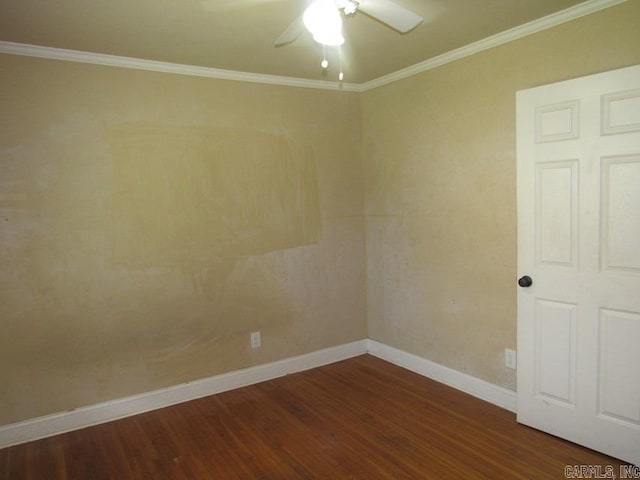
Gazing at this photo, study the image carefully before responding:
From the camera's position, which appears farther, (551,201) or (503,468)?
(551,201)

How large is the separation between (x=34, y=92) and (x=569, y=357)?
143 inches

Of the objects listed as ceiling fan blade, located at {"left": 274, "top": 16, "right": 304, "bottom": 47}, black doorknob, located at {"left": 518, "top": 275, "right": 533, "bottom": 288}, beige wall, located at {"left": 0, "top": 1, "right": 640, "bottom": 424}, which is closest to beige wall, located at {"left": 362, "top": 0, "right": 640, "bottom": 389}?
beige wall, located at {"left": 0, "top": 1, "right": 640, "bottom": 424}

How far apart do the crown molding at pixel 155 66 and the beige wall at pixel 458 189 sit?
640 mm

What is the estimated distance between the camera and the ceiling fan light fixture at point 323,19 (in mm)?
1668

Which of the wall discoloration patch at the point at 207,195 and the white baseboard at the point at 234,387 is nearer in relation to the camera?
the white baseboard at the point at 234,387

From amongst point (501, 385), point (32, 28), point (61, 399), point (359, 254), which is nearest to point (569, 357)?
point (501, 385)

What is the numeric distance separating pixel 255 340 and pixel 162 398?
0.81 meters

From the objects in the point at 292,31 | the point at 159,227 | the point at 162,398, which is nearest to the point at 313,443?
the point at 162,398

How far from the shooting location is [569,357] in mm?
2555

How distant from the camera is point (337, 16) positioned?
1.72 metres

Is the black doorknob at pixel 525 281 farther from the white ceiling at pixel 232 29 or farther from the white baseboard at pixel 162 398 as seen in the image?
the white baseboard at pixel 162 398

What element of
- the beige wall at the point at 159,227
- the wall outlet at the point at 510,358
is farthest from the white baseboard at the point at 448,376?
the beige wall at the point at 159,227

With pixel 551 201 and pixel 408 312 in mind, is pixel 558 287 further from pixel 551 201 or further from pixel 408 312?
pixel 408 312

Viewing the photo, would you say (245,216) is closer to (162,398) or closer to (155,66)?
(155,66)
